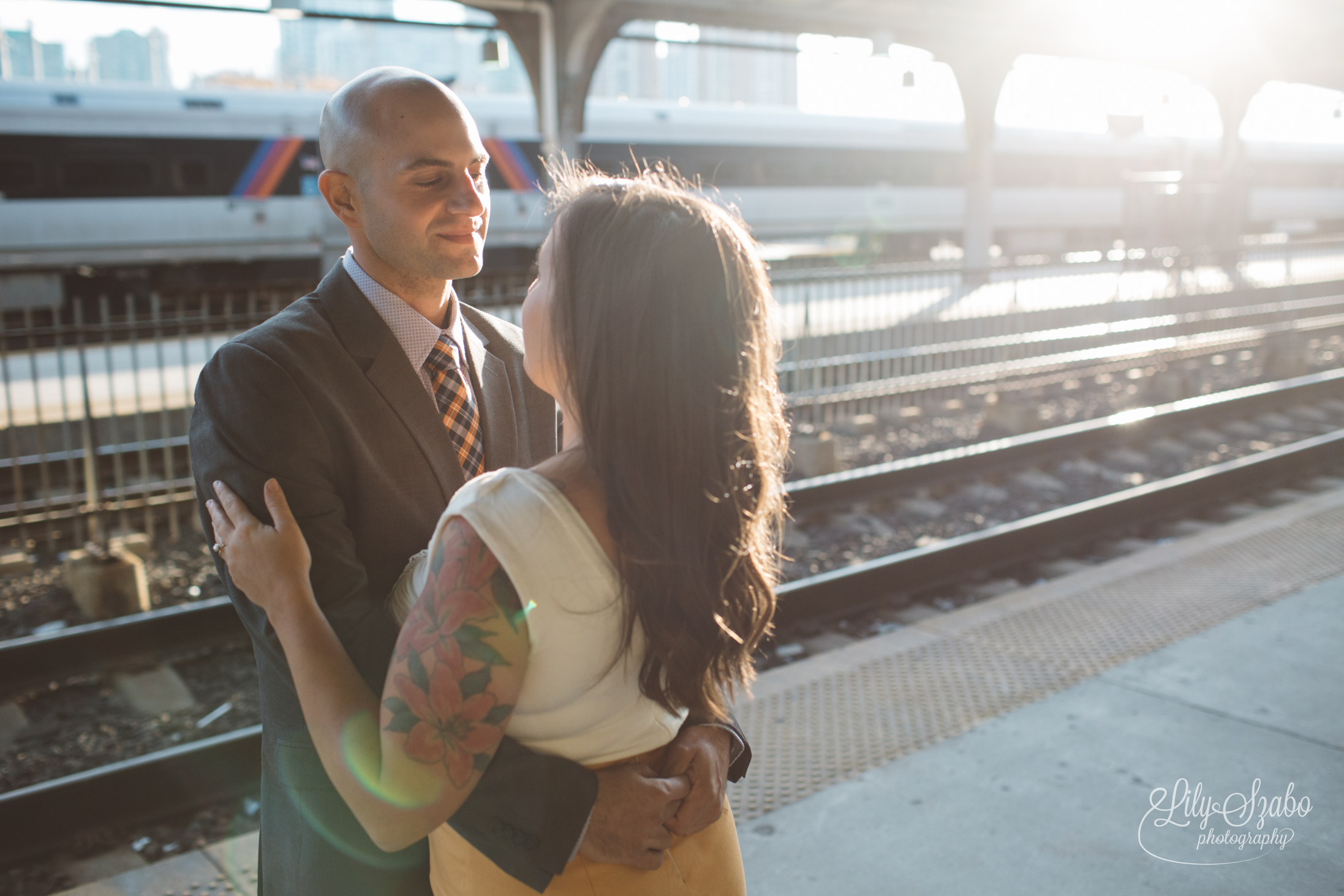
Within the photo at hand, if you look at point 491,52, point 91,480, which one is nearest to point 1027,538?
point 91,480

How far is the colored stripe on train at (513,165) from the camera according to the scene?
19031mm

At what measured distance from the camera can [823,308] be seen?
1622cm

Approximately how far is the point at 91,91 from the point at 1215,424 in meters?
16.2

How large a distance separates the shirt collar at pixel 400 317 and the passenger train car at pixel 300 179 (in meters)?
8.52

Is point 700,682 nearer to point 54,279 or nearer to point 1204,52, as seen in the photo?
point 54,279

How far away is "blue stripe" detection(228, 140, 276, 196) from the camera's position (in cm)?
1675

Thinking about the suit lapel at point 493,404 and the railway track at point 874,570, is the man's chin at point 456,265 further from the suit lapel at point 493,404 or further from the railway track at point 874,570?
the railway track at point 874,570

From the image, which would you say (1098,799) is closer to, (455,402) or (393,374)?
(455,402)

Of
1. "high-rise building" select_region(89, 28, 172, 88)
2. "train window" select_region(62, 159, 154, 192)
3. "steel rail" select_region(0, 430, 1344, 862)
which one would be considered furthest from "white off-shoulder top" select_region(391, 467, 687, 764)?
"high-rise building" select_region(89, 28, 172, 88)

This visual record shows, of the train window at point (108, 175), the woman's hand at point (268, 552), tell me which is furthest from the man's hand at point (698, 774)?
the train window at point (108, 175)

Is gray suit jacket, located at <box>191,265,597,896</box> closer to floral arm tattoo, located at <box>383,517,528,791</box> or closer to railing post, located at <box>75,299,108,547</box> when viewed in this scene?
floral arm tattoo, located at <box>383,517,528,791</box>

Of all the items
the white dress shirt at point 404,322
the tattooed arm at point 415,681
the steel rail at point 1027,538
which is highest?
the white dress shirt at point 404,322

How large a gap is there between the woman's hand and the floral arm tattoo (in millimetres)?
183

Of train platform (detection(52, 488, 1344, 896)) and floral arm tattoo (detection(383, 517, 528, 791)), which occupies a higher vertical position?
floral arm tattoo (detection(383, 517, 528, 791))
